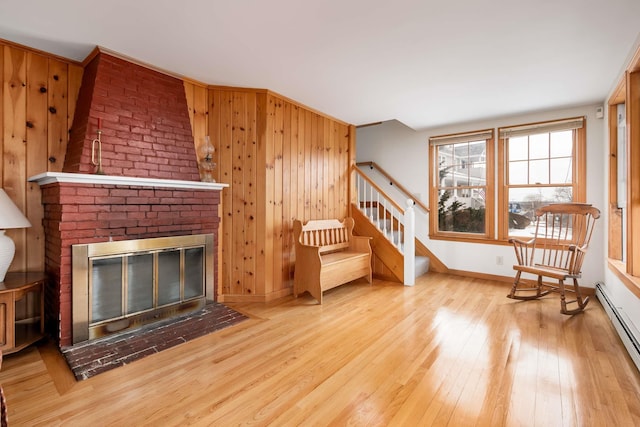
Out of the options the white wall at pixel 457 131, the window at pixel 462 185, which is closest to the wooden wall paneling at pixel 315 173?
the white wall at pixel 457 131

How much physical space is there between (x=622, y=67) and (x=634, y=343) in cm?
243

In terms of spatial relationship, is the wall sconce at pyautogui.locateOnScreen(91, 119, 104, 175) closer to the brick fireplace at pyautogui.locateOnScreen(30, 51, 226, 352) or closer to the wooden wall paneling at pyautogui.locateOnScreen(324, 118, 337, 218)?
the brick fireplace at pyautogui.locateOnScreen(30, 51, 226, 352)

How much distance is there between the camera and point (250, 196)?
11.3 ft

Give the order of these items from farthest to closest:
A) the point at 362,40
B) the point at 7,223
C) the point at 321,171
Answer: the point at 321,171 → the point at 362,40 → the point at 7,223

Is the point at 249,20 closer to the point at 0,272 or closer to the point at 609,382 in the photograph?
the point at 0,272

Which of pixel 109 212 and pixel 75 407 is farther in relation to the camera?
pixel 109 212

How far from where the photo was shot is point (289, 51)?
2.55 m

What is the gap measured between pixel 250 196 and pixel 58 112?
1.84m

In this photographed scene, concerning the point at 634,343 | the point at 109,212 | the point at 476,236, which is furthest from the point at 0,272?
the point at 476,236

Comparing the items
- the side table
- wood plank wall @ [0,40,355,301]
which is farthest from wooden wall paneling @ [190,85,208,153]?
the side table

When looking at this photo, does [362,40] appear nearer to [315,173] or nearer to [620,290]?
[315,173]

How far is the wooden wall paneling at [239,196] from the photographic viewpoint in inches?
134

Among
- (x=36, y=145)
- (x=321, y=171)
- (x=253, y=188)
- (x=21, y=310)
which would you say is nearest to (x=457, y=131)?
(x=321, y=171)

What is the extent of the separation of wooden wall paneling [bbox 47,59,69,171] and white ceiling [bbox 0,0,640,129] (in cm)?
17
